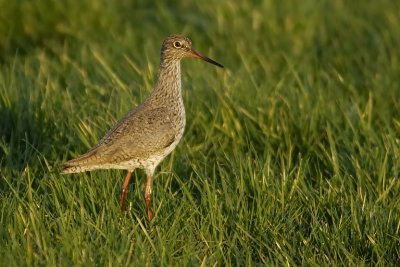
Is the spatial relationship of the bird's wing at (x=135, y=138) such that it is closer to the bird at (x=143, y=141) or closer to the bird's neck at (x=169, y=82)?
the bird at (x=143, y=141)

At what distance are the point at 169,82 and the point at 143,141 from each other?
24.8 inches

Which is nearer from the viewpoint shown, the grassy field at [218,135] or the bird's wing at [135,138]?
the grassy field at [218,135]

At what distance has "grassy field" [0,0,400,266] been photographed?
17.7ft

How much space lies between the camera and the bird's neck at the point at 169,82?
658cm

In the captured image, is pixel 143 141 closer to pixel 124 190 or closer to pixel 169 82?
pixel 124 190

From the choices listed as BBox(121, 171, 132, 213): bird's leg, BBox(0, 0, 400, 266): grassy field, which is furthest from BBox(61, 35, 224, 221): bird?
BBox(0, 0, 400, 266): grassy field

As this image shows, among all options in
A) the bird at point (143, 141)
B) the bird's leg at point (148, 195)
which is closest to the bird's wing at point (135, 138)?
the bird at point (143, 141)

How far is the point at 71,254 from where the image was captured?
506 centimetres

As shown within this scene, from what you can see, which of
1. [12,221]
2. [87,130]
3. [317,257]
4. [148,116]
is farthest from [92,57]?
[317,257]

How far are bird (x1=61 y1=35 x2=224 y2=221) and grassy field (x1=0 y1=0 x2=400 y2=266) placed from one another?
171mm

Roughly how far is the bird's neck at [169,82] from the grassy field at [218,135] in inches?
21.3

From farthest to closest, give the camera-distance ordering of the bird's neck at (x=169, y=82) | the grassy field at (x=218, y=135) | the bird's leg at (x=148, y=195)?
the bird's neck at (x=169, y=82)
the bird's leg at (x=148, y=195)
the grassy field at (x=218, y=135)

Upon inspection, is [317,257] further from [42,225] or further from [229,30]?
[229,30]

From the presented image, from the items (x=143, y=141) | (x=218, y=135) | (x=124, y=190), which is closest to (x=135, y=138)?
(x=143, y=141)
